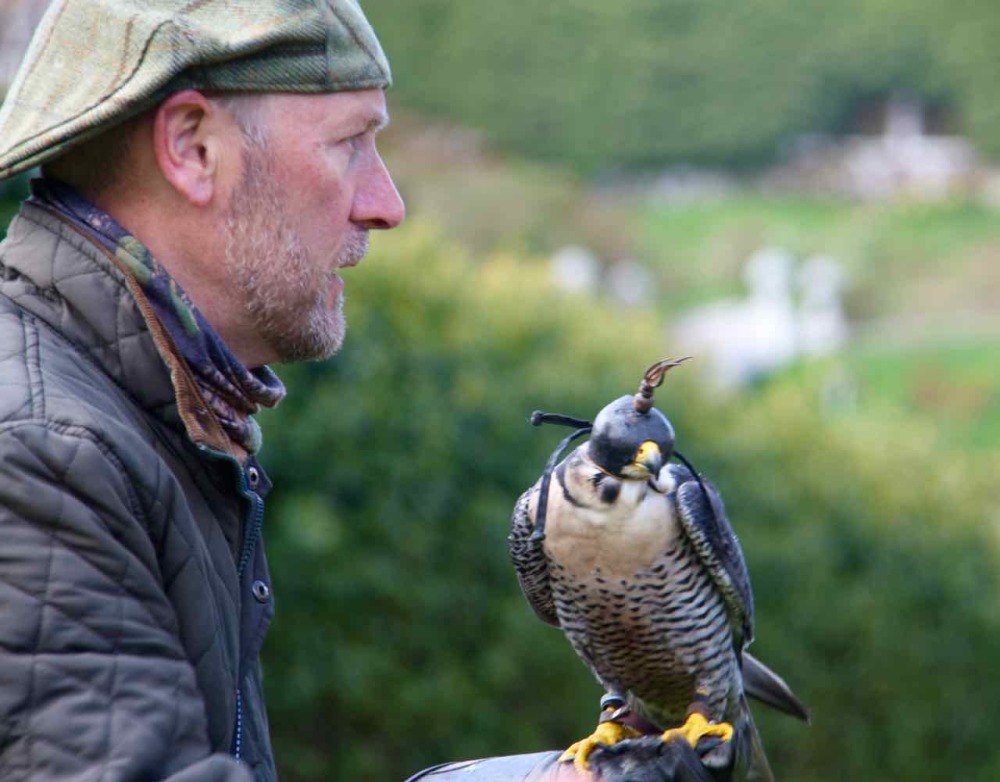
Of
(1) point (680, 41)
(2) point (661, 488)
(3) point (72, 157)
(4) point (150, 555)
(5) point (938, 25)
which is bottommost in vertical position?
(4) point (150, 555)

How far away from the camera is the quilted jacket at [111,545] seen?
4.77ft

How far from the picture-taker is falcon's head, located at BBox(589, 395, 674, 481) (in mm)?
2135

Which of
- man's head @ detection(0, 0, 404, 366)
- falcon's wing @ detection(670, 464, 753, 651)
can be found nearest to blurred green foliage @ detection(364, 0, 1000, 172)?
falcon's wing @ detection(670, 464, 753, 651)

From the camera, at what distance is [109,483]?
159 centimetres

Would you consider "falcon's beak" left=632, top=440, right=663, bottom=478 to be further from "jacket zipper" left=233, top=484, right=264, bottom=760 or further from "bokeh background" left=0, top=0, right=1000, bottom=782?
"bokeh background" left=0, top=0, right=1000, bottom=782

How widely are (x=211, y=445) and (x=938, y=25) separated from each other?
2840cm

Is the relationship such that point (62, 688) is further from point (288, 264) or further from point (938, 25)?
point (938, 25)

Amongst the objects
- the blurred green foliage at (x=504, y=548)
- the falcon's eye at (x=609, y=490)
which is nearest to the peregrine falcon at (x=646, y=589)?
the falcon's eye at (x=609, y=490)

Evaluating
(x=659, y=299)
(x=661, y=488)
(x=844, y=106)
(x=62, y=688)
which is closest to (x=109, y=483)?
(x=62, y=688)

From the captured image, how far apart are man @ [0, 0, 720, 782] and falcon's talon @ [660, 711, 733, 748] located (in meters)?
0.32

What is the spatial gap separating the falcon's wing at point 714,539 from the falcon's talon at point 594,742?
30 cm

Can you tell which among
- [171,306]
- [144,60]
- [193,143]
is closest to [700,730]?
[171,306]

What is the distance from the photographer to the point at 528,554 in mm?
2516

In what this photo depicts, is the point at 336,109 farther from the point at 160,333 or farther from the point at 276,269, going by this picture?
the point at 160,333
